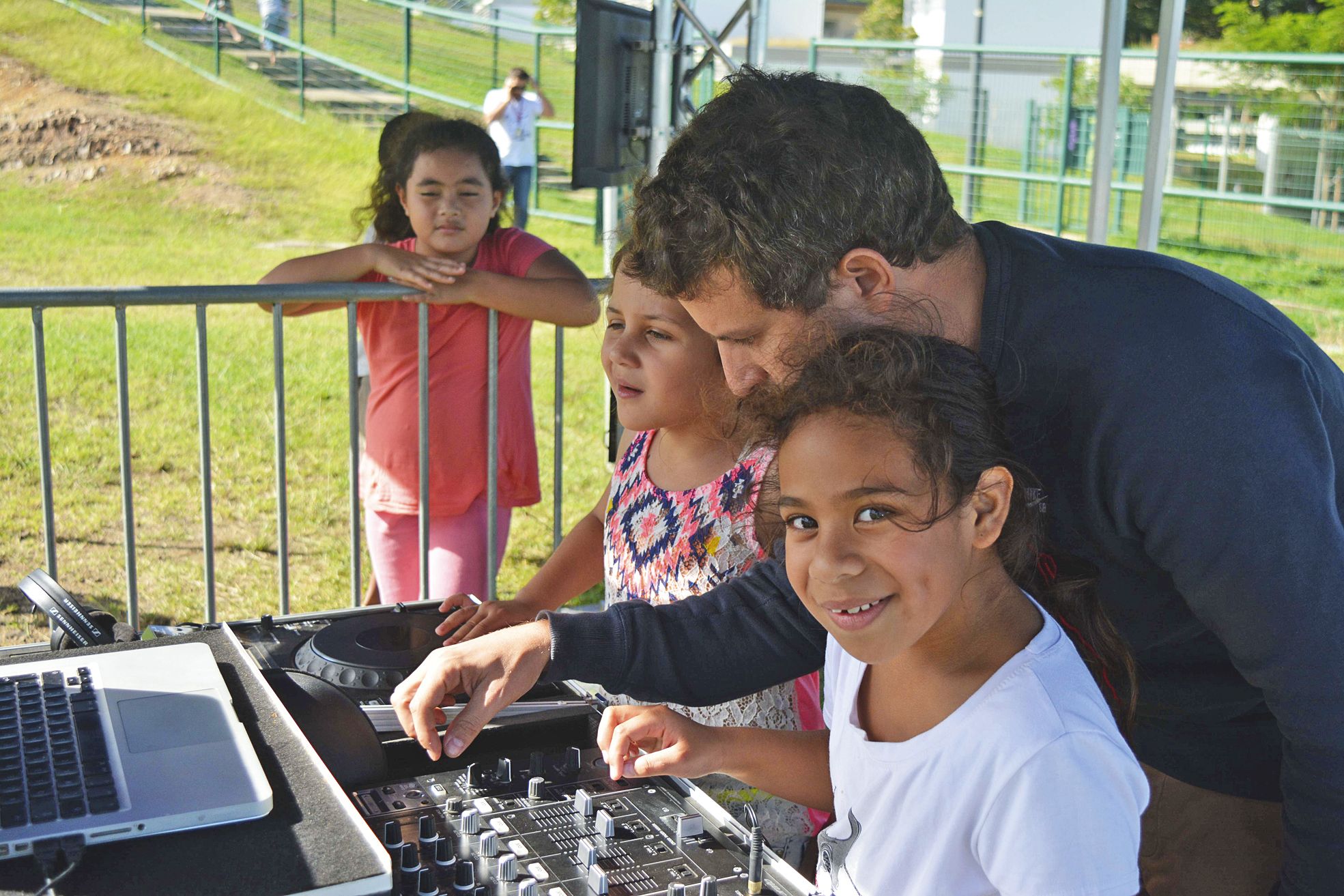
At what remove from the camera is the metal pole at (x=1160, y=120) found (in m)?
3.73

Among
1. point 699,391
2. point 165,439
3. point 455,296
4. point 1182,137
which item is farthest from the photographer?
point 1182,137

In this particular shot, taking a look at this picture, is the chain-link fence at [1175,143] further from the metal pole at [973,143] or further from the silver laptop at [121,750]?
the silver laptop at [121,750]

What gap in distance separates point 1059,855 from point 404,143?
2782mm

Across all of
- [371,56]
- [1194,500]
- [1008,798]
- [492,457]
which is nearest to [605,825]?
[1008,798]

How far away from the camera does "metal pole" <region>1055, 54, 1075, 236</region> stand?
10461 millimetres

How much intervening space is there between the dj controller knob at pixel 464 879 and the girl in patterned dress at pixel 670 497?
63cm

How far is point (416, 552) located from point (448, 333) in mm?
600

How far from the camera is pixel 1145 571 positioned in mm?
1273

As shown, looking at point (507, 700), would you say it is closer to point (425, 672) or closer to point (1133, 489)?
point (425, 672)

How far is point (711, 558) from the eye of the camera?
1.85 metres

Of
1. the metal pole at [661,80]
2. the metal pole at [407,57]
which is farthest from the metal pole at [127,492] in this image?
the metal pole at [407,57]

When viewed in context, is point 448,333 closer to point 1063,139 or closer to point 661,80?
point 661,80

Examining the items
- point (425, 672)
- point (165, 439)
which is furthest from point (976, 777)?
point (165, 439)

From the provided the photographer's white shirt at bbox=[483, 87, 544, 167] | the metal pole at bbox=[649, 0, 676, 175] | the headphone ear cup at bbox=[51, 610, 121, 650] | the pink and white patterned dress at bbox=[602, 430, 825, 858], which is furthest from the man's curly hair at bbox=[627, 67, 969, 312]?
the photographer's white shirt at bbox=[483, 87, 544, 167]
